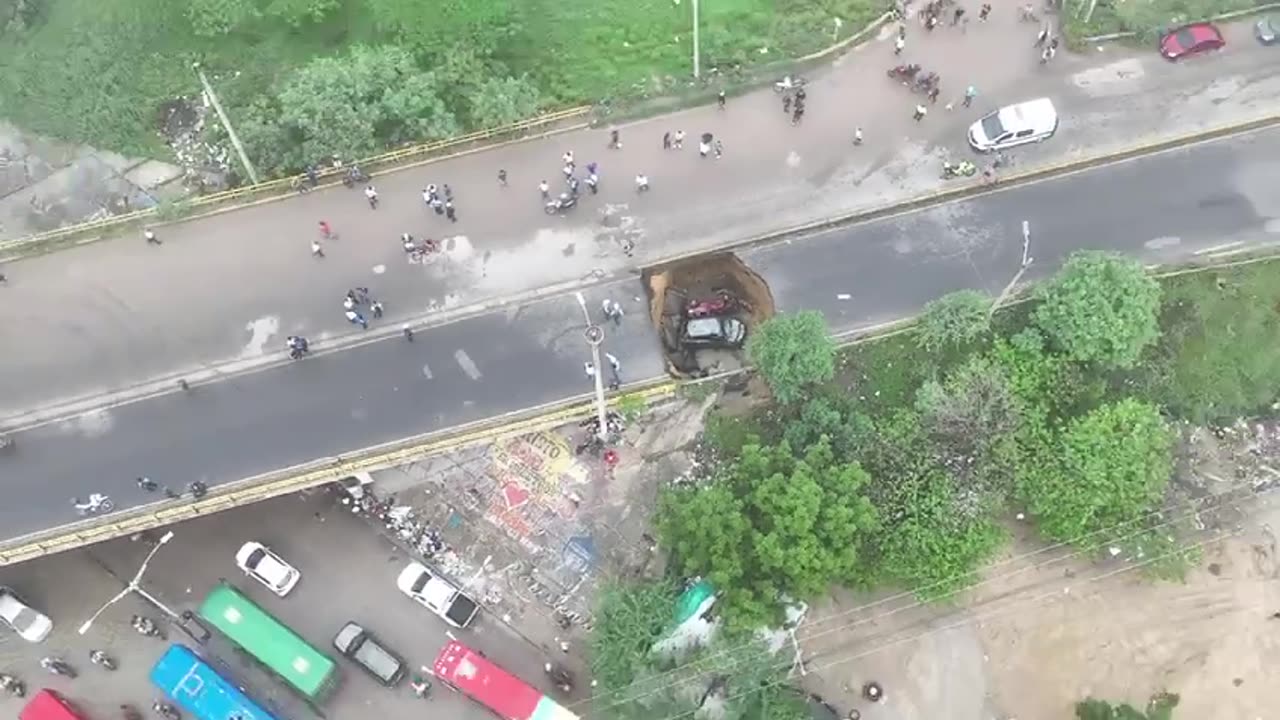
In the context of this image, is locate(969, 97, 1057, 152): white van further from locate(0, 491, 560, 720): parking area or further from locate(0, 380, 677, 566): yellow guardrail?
locate(0, 491, 560, 720): parking area

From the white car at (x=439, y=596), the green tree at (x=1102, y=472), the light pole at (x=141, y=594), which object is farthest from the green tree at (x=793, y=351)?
the light pole at (x=141, y=594)

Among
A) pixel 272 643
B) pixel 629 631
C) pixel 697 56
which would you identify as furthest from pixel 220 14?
pixel 629 631

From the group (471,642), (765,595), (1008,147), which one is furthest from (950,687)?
(1008,147)

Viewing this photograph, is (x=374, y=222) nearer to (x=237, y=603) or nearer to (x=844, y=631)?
(x=237, y=603)

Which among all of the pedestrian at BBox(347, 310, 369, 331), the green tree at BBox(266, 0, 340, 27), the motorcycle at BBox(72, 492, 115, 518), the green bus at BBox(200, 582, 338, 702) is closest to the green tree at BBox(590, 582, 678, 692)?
the green bus at BBox(200, 582, 338, 702)

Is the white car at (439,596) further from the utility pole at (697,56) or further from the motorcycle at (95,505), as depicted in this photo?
the utility pole at (697,56)

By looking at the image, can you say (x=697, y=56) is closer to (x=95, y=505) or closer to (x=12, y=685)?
(x=95, y=505)

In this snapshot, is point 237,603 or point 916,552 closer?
point 916,552

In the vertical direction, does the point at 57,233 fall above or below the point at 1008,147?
below
